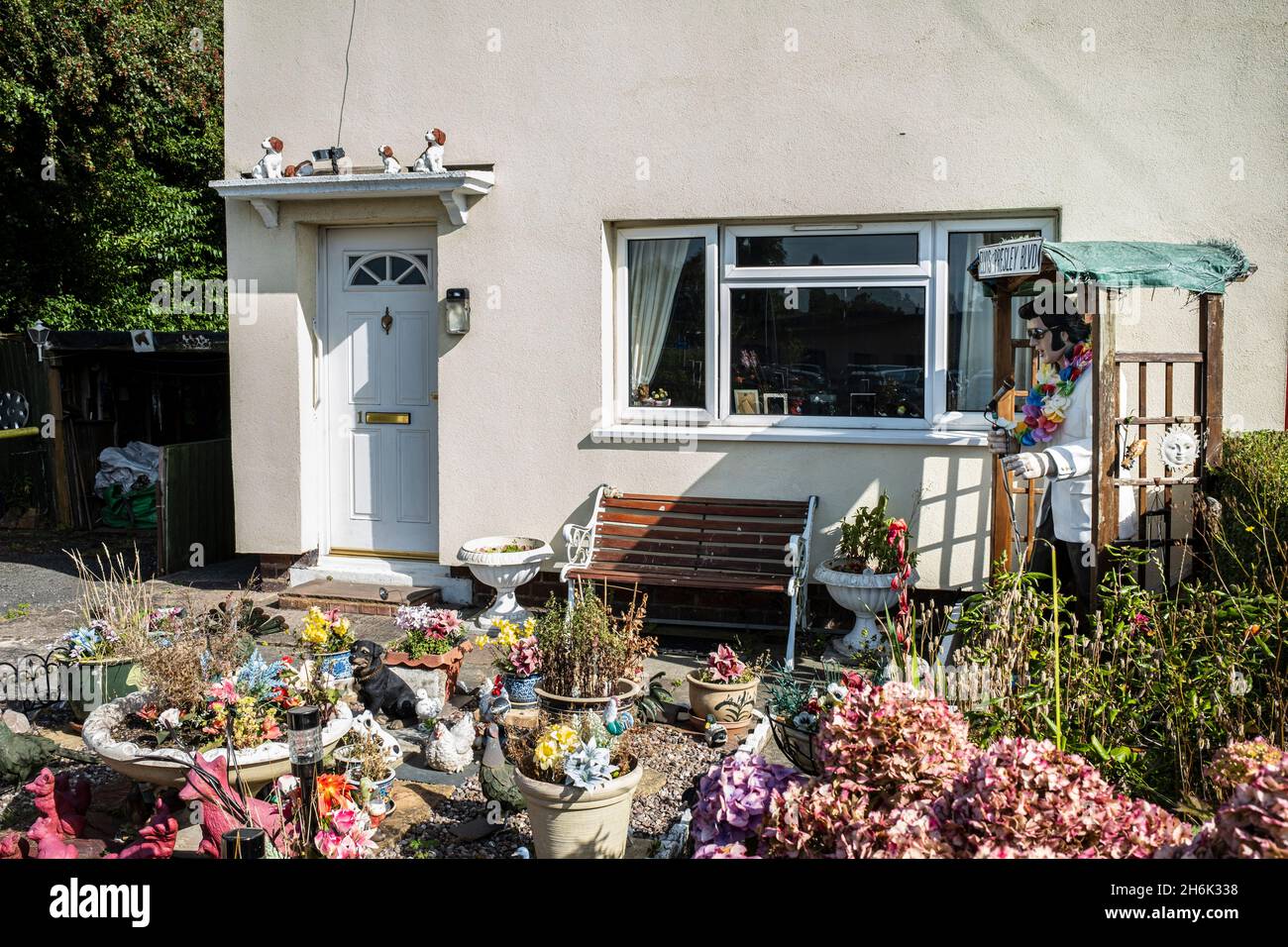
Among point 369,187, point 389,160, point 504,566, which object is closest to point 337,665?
point 504,566

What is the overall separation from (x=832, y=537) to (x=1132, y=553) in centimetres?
304

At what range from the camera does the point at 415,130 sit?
8430 mm

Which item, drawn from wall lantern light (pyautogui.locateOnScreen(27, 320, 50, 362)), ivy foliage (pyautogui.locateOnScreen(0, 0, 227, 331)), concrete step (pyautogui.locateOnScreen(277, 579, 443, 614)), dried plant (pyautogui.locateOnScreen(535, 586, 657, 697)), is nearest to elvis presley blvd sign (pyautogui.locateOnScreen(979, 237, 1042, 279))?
dried plant (pyautogui.locateOnScreen(535, 586, 657, 697))

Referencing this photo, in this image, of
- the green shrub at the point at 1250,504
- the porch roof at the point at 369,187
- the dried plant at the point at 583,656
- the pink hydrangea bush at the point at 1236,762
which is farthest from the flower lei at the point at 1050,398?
the porch roof at the point at 369,187

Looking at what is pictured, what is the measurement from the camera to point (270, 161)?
8469 mm

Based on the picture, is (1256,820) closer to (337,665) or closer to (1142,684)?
(1142,684)

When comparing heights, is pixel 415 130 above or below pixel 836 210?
above

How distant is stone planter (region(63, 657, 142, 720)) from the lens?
5.89m

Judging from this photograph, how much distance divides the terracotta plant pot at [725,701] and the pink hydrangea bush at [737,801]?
240 centimetres

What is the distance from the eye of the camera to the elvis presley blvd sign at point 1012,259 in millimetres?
5957

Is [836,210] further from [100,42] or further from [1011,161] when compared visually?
[100,42]

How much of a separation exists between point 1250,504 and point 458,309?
535 cm
